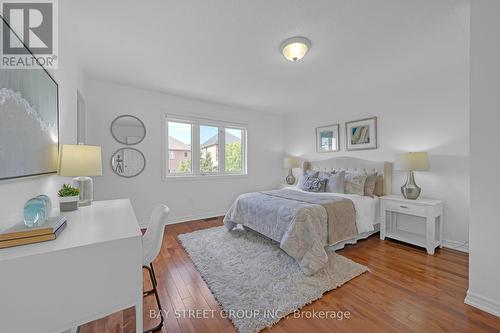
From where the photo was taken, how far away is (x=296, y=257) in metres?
2.16

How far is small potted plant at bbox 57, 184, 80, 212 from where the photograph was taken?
145cm

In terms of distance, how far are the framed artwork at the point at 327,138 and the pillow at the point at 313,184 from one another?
2.84 ft

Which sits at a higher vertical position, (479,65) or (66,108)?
(479,65)

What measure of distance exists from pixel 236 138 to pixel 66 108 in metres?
3.16

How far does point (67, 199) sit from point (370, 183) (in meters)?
3.69

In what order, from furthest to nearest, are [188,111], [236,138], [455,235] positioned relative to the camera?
[236,138] < [188,111] < [455,235]

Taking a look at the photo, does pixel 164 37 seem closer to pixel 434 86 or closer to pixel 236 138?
pixel 236 138

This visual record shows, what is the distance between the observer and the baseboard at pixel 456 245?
258cm

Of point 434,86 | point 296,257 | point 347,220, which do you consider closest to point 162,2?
point 296,257

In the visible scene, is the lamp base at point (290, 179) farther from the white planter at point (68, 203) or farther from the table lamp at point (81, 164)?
the white planter at point (68, 203)

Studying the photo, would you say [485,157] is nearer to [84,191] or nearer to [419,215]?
[419,215]

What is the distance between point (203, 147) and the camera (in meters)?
4.26

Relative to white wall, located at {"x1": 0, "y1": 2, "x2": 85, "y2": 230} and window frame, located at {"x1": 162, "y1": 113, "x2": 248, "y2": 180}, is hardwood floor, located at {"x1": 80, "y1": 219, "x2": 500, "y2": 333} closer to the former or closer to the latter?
white wall, located at {"x1": 0, "y1": 2, "x2": 85, "y2": 230}

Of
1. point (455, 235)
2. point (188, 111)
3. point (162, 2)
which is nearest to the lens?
point (162, 2)
